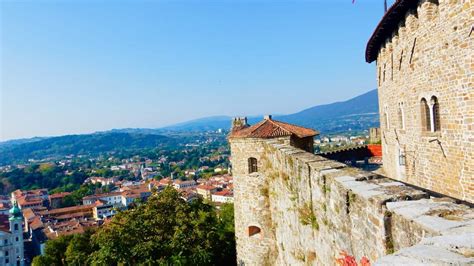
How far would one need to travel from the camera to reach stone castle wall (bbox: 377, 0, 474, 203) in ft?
26.8

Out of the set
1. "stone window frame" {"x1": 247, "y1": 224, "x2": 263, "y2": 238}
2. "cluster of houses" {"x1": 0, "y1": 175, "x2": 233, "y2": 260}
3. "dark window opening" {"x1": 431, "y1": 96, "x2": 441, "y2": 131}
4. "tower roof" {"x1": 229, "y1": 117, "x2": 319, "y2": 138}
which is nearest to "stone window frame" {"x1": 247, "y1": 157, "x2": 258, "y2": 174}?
"tower roof" {"x1": 229, "y1": 117, "x2": 319, "y2": 138}

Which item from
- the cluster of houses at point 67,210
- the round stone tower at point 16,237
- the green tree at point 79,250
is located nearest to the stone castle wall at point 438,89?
the green tree at point 79,250

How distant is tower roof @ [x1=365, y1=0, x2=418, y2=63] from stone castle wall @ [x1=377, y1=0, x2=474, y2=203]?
0.86 feet

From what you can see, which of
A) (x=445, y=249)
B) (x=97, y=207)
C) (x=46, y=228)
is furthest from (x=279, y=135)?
(x=97, y=207)

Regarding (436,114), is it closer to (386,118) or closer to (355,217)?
(386,118)

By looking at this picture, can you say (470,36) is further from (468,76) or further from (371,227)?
(371,227)

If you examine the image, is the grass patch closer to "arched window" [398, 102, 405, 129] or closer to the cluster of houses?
"arched window" [398, 102, 405, 129]

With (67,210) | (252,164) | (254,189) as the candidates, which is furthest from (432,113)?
(67,210)

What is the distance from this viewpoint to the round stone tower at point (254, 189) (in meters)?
11.4

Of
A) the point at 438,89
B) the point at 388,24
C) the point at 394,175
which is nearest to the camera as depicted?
the point at 438,89

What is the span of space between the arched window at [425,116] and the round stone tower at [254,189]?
3.49m

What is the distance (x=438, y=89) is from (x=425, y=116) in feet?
4.87

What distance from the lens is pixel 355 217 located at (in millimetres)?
3984

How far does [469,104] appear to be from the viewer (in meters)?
8.12
